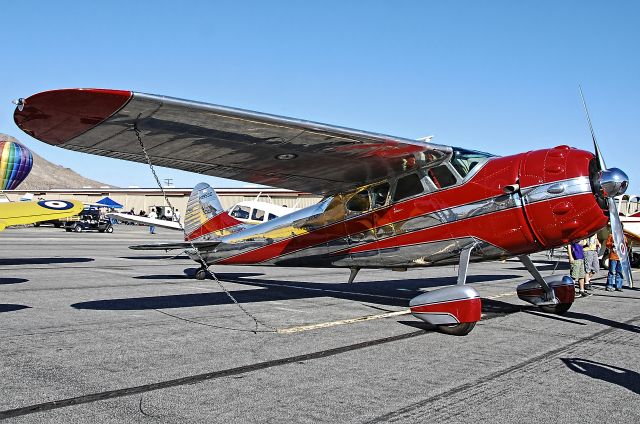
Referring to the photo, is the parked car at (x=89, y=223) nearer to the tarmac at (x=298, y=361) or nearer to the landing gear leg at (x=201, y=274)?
the landing gear leg at (x=201, y=274)

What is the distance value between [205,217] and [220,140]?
6.92 meters

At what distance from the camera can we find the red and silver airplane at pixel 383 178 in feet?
20.2

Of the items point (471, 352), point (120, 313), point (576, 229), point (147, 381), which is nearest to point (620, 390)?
point (471, 352)

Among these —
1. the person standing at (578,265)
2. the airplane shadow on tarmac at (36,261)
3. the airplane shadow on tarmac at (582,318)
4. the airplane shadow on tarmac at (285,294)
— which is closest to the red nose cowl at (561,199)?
the airplane shadow on tarmac at (582,318)

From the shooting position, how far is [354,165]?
8.80 metres

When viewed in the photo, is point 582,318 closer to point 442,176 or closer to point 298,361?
point 442,176

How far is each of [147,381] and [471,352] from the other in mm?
3468

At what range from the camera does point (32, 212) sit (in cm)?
1720

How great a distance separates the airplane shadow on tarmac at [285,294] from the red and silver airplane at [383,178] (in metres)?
1.40

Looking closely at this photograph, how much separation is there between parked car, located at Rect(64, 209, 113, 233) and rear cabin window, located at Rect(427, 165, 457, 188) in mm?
47614

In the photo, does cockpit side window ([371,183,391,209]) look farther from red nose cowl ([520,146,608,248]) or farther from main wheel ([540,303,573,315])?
main wheel ([540,303,573,315])

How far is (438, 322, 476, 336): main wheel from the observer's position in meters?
7.16

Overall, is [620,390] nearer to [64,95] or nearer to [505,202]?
[505,202]

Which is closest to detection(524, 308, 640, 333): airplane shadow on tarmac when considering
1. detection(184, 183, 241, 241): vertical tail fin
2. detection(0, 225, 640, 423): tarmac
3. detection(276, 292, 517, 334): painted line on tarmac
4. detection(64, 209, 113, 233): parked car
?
detection(0, 225, 640, 423): tarmac
